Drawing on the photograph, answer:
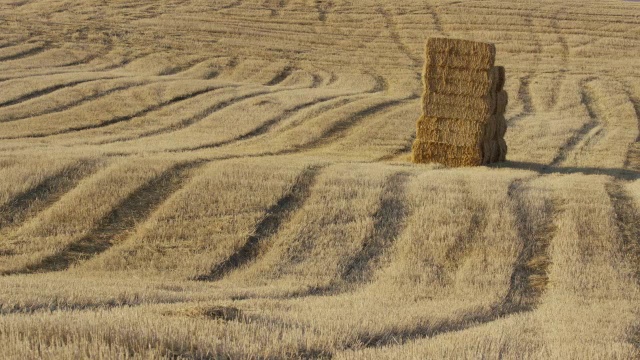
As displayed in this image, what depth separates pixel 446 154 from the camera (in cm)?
1780

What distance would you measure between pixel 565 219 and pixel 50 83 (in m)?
18.7

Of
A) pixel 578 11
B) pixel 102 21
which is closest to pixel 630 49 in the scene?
pixel 578 11

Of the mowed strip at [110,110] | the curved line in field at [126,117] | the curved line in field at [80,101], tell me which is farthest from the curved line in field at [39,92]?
the curved line in field at [126,117]

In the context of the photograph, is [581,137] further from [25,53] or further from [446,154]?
[25,53]

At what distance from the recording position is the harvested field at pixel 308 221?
280 inches

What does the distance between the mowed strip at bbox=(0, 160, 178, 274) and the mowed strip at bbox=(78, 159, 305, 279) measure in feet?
2.18

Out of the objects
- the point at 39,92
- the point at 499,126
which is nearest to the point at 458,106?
the point at 499,126

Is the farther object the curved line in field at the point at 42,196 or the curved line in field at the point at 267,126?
the curved line in field at the point at 267,126

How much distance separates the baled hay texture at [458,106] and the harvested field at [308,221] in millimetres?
→ 43

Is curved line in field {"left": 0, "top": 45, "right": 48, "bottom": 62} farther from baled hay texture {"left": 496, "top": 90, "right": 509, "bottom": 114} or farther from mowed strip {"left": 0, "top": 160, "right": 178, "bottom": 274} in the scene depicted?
baled hay texture {"left": 496, "top": 90, "right": 509, "bottom": 114}

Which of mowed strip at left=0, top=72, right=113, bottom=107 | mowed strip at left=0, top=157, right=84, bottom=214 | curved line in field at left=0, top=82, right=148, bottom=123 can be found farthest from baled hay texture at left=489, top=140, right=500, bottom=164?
mowed strip at left=0, top=72, right=113, bottom=107

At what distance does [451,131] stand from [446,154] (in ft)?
1.44

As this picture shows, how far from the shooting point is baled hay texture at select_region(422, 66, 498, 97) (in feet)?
58.0

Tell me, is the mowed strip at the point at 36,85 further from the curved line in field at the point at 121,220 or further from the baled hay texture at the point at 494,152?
the baled hay texture at the point at 494,152
